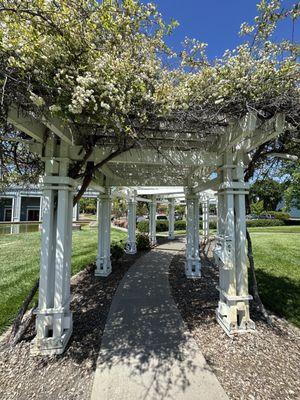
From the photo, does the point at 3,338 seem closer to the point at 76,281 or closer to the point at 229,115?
the point at 76,281

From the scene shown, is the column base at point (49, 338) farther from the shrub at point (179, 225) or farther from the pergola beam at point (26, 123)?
the shrub at point (179, 225)

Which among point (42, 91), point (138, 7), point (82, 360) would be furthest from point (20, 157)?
point (82, 360)

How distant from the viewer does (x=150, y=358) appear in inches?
121

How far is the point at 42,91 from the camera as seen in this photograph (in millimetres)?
2406

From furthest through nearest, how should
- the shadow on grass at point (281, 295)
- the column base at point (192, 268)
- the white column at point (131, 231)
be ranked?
the white column at point (131, 231) < the column base at point (192, 268) < the shadow on grass at point (281, 295)

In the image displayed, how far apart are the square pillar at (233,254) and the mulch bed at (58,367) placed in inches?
80.1

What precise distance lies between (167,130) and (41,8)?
189cm

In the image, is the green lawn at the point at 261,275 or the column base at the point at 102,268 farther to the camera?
the column base at the point at 102,268

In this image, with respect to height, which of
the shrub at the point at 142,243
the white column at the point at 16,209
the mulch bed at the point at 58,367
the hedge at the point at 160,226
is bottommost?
the mulch bed at the point at 58,367

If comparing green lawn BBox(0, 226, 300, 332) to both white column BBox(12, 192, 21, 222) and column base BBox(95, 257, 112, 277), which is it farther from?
white column BBox(12, 192, 21, 222)

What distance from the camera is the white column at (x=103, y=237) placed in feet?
22.5

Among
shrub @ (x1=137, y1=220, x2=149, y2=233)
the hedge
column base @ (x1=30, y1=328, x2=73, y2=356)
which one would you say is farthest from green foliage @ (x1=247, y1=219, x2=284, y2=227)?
column base @ (x1=30, y1=328, x2=73, y2=356)

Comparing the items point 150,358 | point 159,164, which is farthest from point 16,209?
point 150,358

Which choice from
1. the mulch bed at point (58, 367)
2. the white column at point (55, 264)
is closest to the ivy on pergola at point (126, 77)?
the white column at point (55, 264)
